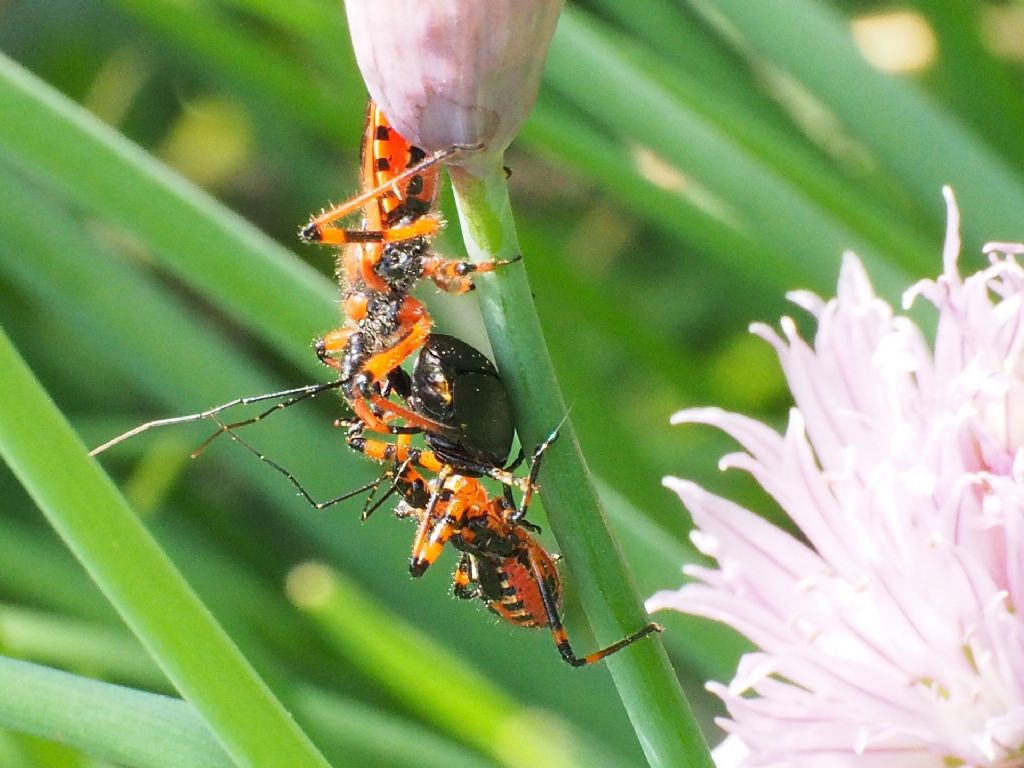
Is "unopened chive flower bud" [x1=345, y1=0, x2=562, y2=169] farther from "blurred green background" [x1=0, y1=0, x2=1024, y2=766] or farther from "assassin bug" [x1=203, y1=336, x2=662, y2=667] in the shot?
"blurred green background" [x1=0, y1=0, x2=1024, y2=766]

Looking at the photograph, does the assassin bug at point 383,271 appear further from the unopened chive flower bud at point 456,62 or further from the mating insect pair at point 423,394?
the unopened chive flower bud at point 456,62

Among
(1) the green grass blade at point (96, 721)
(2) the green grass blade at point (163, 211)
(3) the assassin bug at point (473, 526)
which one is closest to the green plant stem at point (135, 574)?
(1) the green grass blade at point (96, 721)

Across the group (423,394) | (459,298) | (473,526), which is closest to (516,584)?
(473,526)

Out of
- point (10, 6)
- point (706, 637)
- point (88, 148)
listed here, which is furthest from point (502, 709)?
point (10, 6)

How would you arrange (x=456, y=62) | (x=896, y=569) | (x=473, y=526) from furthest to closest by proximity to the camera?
(x=473, y=526) → (x=896, y=569) → (x=456, y=62)

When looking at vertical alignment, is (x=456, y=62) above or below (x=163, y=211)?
below

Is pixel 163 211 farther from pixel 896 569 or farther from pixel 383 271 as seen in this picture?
pixel 896 569
